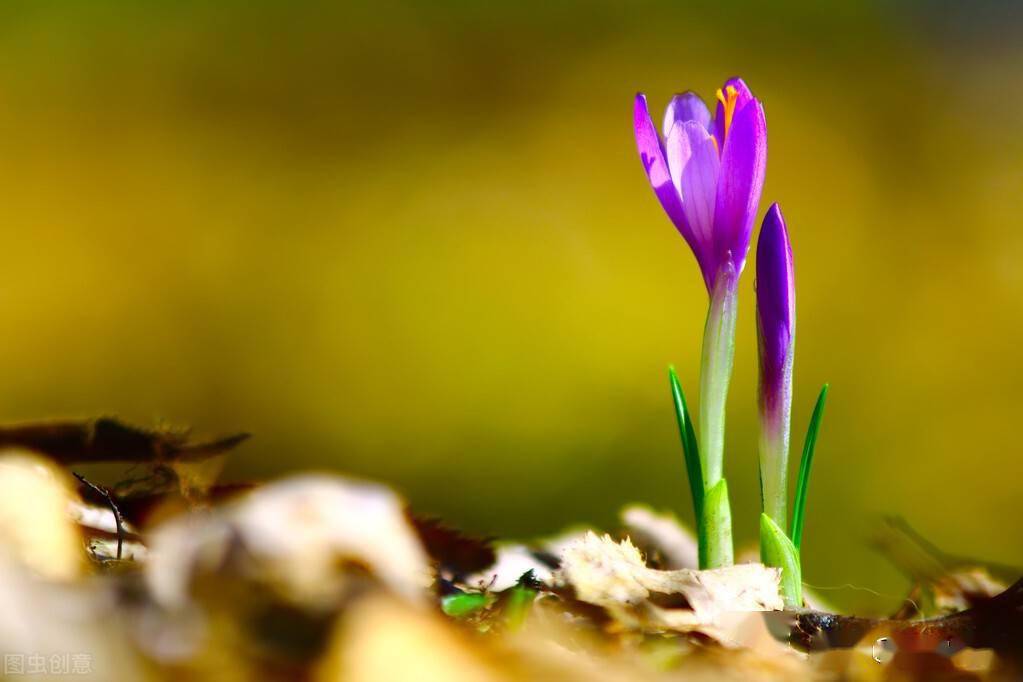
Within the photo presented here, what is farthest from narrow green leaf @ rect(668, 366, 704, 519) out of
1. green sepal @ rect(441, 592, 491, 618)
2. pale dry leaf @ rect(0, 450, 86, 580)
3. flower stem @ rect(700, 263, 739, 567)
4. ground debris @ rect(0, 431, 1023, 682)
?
pale dry leaf @ rect(0, 450, 86, 580)

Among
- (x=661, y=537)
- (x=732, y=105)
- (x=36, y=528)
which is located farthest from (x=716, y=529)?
(x=36, y=528)

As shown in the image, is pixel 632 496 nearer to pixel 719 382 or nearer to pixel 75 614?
pixel 719 382

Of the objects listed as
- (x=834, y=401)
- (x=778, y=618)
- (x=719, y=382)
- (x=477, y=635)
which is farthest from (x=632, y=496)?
(x=477, y=635)

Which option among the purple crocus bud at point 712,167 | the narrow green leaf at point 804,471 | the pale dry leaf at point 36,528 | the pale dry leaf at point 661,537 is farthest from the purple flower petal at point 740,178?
the pale dry leaf at point 36,528

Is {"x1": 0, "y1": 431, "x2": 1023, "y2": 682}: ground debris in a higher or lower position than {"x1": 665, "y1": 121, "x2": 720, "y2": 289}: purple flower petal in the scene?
lower

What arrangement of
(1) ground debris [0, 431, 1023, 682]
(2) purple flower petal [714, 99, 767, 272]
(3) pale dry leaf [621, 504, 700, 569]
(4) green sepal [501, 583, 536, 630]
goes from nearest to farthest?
(1) ground debris [0, 431, 1023, 682] → (4) green sepal [501, 583, 536, 630] → (2) purple flower petal [714, 99, 767, 272] → (3) pale dry leaf [621, 504, 700, 569]

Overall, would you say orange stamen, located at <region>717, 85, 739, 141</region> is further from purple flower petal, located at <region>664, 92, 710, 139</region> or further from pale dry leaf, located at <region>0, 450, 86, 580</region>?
pale dry leaf, located at <region>0, 450, 86, 580</region>

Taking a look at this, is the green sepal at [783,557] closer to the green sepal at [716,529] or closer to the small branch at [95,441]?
the green sepal at [716,529]
